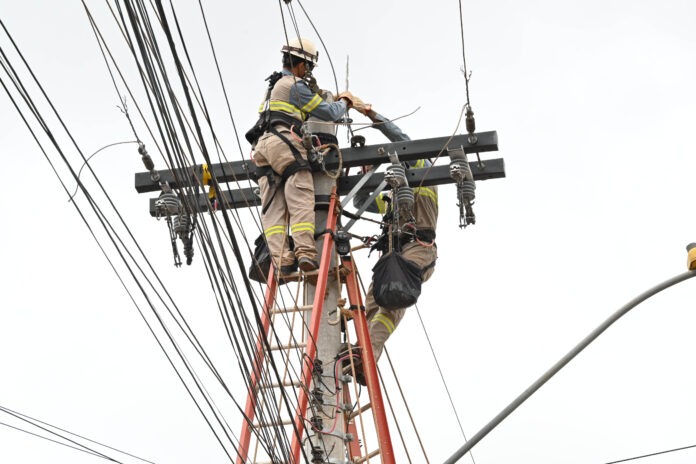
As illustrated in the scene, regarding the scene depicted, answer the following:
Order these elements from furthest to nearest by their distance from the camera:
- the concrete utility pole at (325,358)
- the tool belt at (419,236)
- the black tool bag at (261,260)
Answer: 1. the tool belt at (419,236)
2. the black tool bag at (261,260)
3. the concrete utility pole at (325,358)

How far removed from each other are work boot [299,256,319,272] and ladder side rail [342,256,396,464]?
1.46 feet

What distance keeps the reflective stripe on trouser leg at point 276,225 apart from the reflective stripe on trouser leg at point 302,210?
0.12 meters

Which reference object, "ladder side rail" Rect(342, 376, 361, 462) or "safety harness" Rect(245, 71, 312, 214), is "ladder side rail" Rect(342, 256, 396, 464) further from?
"safety harness" Rect(245, 71, 312, 214)

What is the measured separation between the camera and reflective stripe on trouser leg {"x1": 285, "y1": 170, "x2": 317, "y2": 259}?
399 inches

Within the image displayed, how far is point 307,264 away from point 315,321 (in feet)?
2.14

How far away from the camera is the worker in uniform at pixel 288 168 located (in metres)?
10.3

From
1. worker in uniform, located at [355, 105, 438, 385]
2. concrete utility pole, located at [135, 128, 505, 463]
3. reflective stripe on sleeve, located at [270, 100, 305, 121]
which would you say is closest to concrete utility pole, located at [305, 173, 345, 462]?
concrete utility pole, located at [135, 128, 505, 463]

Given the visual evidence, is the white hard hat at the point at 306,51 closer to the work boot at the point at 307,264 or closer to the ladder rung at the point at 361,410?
the work boot at the point at 307,264

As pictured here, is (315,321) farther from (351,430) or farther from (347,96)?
(347,96)

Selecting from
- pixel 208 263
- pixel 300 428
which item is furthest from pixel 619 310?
pixel 300 428

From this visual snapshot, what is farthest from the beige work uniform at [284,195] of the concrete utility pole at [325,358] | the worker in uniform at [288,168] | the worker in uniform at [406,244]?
the worker in uniform at [406,244]

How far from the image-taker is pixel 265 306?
388 inches

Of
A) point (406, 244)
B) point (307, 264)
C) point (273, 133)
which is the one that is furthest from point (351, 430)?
point (273, 133)

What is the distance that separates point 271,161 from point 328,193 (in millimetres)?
544
